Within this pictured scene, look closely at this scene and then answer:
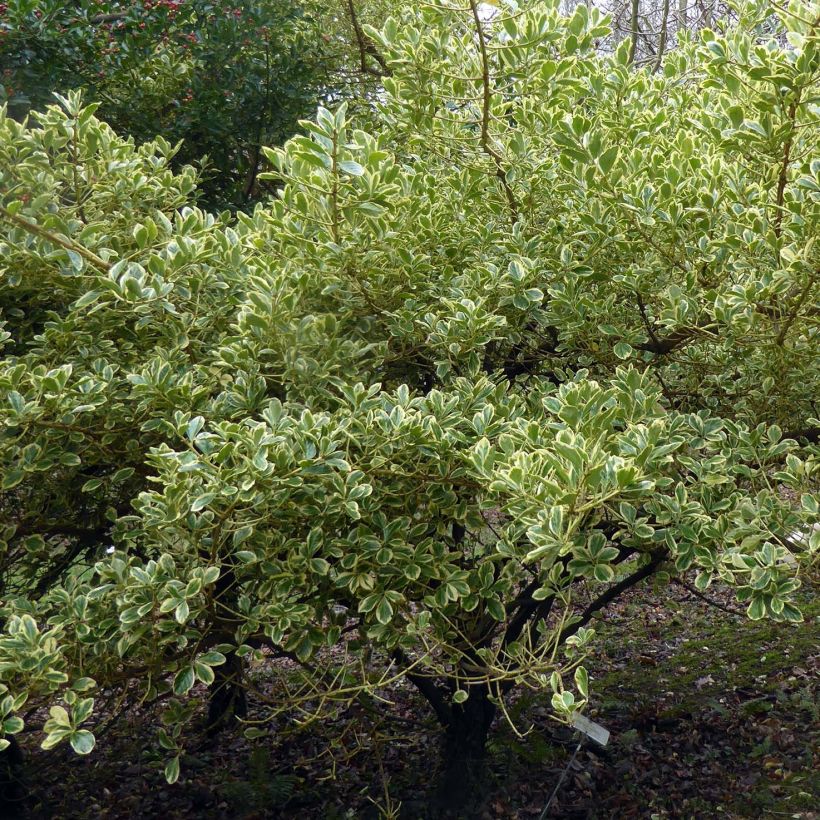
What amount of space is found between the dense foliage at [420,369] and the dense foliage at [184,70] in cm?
245

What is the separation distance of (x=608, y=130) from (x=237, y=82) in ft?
10.9

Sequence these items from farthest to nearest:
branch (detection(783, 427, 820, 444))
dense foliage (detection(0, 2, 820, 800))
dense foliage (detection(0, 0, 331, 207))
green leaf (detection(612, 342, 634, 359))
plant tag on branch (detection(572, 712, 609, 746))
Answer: dense foliage (detection(0, 0, 331, 207))
branch (detection(783, 427, 820, 444))
green leaf (detection(612, 342, 634, 359))
plant tag on branch (detection(572, 712, 609, 746))
dense foliage (detection(0, 2, 820, 800))

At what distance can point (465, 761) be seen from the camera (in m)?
3.71

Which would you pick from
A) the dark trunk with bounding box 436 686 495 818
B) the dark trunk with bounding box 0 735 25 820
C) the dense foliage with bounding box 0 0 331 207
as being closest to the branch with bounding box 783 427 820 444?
the dark trunk with bounding box 436 686 495 818

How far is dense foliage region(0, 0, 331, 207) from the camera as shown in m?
5.25

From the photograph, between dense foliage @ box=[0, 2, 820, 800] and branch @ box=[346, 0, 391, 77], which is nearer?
dense foliage @ box=[0, 2, 820, 800]

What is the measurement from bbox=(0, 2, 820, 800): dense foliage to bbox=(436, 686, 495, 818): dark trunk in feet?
2.25

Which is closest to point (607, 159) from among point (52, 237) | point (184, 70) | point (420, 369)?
point (420, 369)

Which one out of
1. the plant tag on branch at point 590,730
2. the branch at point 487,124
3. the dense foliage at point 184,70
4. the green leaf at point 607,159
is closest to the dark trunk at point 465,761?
the plant tag on branch at point 590,730

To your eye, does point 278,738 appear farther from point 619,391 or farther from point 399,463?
point 619,391

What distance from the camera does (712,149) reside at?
308 cm

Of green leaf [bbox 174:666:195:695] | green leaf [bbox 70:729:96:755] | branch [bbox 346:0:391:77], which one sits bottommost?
green leaf [bbox 174:666:195:695]

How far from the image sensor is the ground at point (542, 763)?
388cm

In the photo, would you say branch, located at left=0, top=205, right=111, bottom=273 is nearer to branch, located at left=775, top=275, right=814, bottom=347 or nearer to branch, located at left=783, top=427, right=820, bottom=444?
branch, located at left=775, top=275, right=814, bottom=347
